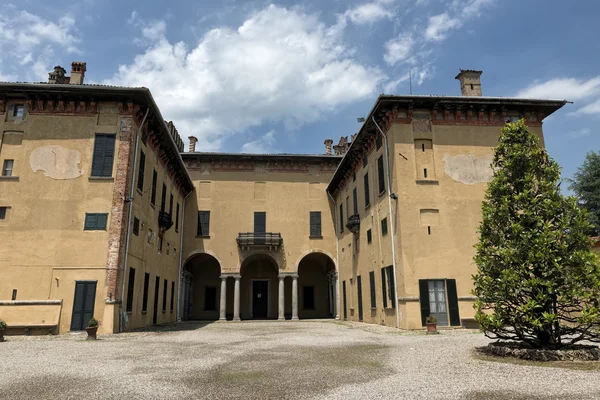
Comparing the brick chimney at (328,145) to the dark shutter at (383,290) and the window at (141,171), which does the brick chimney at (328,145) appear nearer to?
the dark shutter at (383,290)

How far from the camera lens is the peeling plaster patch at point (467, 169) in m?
18.7

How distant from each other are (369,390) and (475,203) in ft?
47.7

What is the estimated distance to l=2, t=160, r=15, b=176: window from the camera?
17.4m

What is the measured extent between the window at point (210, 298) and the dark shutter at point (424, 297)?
19550 millimetres

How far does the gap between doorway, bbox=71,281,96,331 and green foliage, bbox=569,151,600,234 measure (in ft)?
121

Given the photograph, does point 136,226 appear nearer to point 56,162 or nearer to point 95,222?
point 95,222

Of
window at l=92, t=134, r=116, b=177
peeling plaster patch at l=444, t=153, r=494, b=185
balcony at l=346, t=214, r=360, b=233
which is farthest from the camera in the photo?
balcony at l=346, t=214, r=360, b=233

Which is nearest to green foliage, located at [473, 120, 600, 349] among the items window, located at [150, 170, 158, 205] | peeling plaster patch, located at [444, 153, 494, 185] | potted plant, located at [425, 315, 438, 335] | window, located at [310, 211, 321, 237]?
potted plant, located at [425, 315, 438, 335]

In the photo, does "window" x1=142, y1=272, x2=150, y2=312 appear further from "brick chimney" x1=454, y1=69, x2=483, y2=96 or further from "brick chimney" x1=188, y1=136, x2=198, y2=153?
"brick chimney" x1=454, y1=69, x2=483, y2=96

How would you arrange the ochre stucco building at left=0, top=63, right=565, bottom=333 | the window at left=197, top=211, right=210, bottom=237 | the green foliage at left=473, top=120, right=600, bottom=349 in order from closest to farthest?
the green foliage at left=473, top=120, right=600, bottom=349, the ochre stucco building at left=0, top=63, right=565, bottom=333, the window at left=197, top=211, right=210, bottom=237

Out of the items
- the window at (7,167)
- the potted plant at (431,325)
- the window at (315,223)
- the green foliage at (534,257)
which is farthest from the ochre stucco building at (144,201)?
the green foliage at (534,257)

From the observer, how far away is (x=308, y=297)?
33250 millimetres

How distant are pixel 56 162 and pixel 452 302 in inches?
695

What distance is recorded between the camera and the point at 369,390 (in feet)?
19.6
